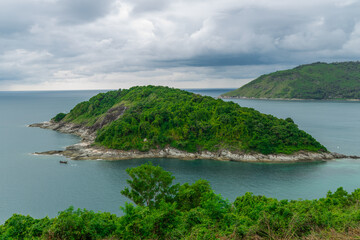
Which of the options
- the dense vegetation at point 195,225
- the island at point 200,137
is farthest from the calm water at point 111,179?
the dense vegetation at point 195,225

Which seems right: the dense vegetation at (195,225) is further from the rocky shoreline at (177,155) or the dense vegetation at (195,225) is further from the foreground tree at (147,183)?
the rocky shoreline at (177,155)

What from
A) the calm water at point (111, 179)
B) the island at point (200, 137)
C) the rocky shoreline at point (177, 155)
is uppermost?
the island at point (200, 137)

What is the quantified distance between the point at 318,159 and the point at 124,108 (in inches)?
3192

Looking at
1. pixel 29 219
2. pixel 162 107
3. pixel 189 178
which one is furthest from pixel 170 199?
pixel 162 107

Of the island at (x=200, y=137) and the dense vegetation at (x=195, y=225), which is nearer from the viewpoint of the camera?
the dense vegetation at (x=195, y=225)

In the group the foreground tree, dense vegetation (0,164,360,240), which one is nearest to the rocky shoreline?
the foreground tree

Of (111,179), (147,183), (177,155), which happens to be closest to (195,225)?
(147,183)

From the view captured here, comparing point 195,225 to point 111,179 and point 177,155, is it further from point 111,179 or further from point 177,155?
point 177,155

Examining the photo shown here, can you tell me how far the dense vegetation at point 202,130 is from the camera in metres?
85.2

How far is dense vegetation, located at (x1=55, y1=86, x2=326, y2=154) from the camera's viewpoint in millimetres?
85188

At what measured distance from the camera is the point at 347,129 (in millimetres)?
125625

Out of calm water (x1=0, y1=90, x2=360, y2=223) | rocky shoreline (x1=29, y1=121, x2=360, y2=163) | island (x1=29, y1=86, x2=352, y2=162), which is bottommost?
calm water (x1=0, y1=90, x2=360, y2=223)

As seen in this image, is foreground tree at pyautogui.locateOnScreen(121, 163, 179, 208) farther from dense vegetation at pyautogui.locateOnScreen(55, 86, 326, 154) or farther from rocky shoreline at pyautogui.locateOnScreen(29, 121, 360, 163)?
dense vegetation at pyautogui.locateOnScreen(55, 86, 326, 154)

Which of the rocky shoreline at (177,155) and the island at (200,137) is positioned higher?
the island at (200,137)
